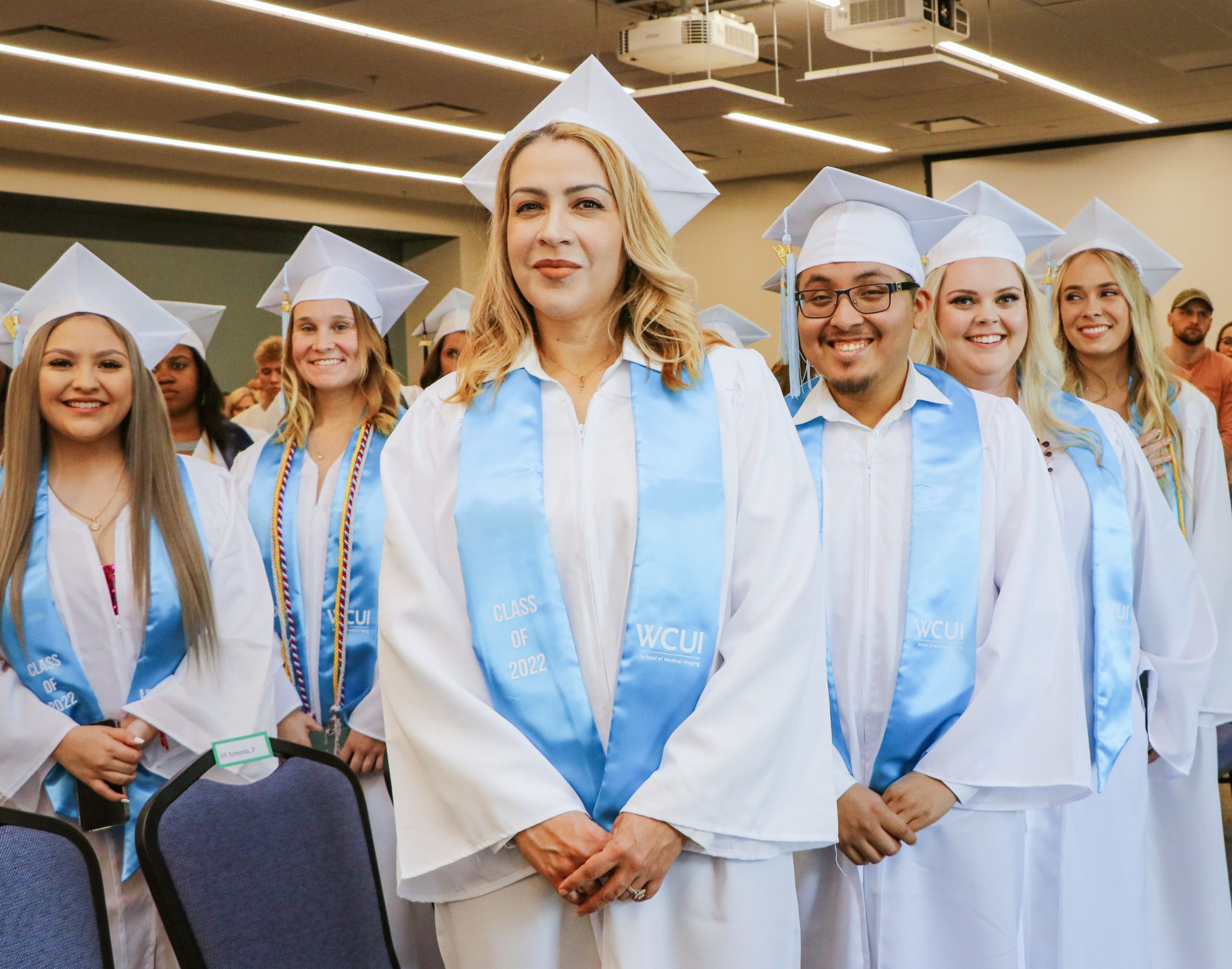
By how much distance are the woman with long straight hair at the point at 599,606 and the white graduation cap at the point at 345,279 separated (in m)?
1.60

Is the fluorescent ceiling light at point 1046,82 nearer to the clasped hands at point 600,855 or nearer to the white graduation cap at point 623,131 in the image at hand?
the white graduation cap at point 623,131

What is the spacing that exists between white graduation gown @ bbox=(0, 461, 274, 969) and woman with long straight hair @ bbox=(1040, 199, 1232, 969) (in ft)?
6.80

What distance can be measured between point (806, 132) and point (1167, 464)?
9.82 m

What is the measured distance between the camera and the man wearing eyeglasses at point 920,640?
7.25 ft

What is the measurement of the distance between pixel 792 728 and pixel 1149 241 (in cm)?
231

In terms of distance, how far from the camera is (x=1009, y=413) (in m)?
2.48

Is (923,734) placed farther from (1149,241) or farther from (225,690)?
(1149,241)

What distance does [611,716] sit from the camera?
190 centimetres

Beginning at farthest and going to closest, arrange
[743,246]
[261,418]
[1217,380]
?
[743,246], [1217,380], [261,418]

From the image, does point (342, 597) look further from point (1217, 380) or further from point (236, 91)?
point (236, 91)

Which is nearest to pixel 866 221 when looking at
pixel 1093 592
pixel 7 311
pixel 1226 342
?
pixel 1093 592

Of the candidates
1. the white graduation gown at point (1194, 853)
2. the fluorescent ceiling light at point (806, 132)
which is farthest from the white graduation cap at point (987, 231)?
the fluorescent ceiling light at point (806, 132)

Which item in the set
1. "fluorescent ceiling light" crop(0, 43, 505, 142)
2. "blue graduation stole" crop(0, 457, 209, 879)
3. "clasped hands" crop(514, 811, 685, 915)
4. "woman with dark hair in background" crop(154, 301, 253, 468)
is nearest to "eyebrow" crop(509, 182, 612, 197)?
"clasped hands" crop(514, 811, 685, 915)

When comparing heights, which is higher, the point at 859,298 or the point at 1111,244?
the point at 1111,244
